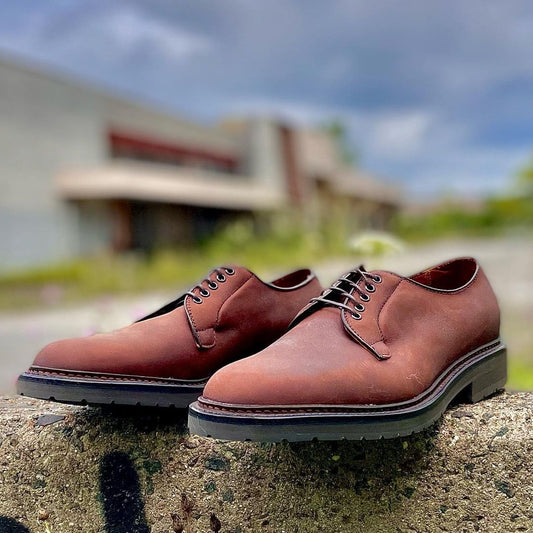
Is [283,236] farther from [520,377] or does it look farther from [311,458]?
[311,458]

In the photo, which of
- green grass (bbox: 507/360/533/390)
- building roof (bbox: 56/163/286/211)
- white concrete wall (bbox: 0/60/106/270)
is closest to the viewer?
green grass (bbox: 507/360/533/390)

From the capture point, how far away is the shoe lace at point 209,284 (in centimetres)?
138

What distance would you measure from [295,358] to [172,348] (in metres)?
0.25

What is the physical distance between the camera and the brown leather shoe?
127 centimetres

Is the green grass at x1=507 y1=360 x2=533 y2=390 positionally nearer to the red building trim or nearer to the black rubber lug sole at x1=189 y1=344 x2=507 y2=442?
the black rubber lug sole at x1=189 y1=344 x2=507 y2=442

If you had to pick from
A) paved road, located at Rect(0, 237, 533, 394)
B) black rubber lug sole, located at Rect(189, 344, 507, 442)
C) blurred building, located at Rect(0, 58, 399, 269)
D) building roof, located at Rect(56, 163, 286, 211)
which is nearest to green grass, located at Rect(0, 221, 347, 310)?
paved road, located at Rect(0, 237, 533, 394)

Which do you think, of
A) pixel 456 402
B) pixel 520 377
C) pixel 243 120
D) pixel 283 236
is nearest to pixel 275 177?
pixel 243 120

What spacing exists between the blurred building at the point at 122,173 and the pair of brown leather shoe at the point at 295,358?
15.0m

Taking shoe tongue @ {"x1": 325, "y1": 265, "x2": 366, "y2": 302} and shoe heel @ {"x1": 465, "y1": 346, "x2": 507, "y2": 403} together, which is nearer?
shoe tongue @ {"x1": 325, "y1": 265, "x2": 366, "y2": 302}

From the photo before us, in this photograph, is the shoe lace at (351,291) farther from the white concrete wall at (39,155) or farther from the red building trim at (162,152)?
the red building trim at (162,152)

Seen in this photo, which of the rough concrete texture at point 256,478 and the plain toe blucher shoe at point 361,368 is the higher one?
the plain toe blucher shoe at point 361,368

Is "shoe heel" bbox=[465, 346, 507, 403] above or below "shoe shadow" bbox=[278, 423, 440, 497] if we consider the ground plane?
above

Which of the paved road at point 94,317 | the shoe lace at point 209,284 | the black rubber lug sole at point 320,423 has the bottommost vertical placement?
the paved road at point 94,317

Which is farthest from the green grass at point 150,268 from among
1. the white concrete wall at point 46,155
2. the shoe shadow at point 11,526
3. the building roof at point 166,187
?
the shoe shadow at point 11,526
